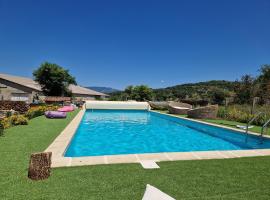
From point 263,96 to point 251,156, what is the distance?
18.3m

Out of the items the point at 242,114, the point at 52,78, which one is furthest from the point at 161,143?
the point at 52,78

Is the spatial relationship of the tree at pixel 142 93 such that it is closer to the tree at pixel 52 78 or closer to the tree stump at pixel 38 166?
the tree at pixel 52 78

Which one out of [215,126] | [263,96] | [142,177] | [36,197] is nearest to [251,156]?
[142,177]

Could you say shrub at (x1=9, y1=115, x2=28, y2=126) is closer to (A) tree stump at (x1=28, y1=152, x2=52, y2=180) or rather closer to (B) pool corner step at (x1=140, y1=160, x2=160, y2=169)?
(A) tree stump at (x1=28, y1=152, x2=52, y2=180)

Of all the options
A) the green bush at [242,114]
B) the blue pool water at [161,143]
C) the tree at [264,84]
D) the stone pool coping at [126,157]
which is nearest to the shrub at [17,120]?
the blue pool water at [161,143]

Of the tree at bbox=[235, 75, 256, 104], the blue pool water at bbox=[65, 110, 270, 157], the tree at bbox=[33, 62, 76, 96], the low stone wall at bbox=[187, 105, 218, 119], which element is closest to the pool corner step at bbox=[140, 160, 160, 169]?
A: the blue pool water at bbox=[65, 110, 270, 157]

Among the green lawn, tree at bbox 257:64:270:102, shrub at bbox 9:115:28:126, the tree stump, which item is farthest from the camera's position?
tree at bbox 257:64:270:102

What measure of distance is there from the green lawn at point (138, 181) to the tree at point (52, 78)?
29155 mm

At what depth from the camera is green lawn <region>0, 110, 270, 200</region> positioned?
3.07m

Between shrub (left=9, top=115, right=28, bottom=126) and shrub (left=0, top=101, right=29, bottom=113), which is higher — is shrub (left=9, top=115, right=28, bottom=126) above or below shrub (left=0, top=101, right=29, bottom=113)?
below

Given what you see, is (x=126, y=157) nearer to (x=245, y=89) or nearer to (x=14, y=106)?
(x=14, y=106)

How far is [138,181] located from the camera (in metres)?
3.54

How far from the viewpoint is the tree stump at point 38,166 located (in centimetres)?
346

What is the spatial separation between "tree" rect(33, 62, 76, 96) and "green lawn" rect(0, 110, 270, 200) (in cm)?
2916
